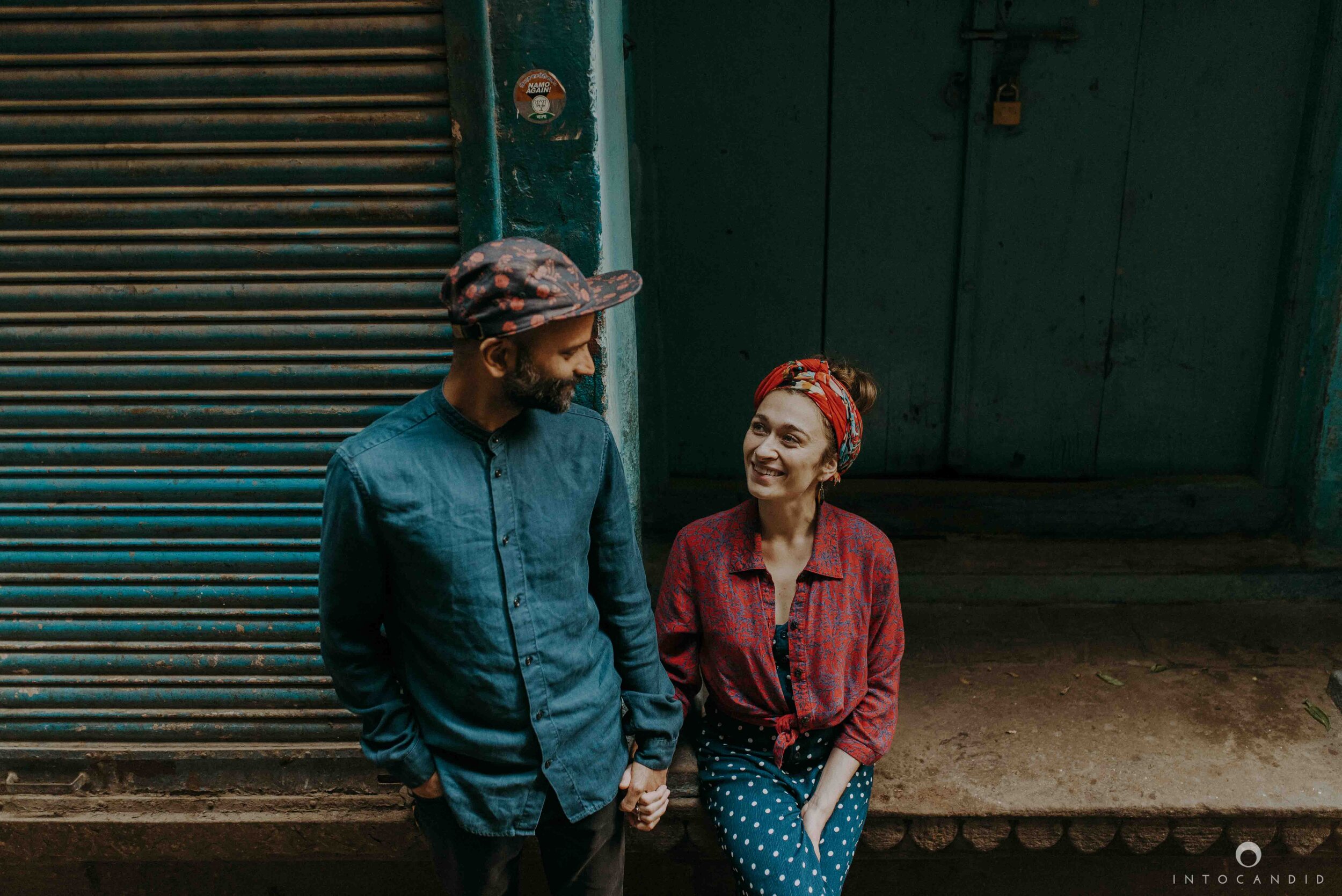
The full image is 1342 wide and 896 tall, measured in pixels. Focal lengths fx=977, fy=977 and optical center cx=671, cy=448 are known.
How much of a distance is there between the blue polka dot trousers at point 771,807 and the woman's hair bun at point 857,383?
0.83m

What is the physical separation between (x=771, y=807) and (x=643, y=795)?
36 cm

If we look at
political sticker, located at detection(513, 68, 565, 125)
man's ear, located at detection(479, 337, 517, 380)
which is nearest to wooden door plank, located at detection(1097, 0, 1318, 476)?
political sticker, located at detection(513, 68, 565, 125)

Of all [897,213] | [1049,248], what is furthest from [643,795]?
[1049,248]

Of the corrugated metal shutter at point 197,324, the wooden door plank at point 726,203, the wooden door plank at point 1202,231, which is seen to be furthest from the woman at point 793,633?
A: the wooden door plank at point 1202,231

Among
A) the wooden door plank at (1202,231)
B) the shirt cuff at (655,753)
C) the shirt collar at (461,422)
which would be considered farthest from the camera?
the wooden door plank at (1202,231)

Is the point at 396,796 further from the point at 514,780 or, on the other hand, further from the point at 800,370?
the point at 800,370

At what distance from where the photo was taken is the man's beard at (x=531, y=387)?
1791 mm

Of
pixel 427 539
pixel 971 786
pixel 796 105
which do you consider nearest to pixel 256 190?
pixel 427 539

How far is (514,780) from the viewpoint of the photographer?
200 cm

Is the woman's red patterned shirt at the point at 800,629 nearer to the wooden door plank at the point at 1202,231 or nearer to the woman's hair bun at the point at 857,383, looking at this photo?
the woman's hair bun at the point at 857,383

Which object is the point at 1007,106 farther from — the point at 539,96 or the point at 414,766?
the point at 414,766

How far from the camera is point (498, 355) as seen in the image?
1.78 meters

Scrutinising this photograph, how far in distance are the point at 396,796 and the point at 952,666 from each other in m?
1.80

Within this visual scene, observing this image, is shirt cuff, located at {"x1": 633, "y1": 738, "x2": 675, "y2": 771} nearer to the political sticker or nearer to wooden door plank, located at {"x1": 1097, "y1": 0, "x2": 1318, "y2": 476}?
the political sticker
